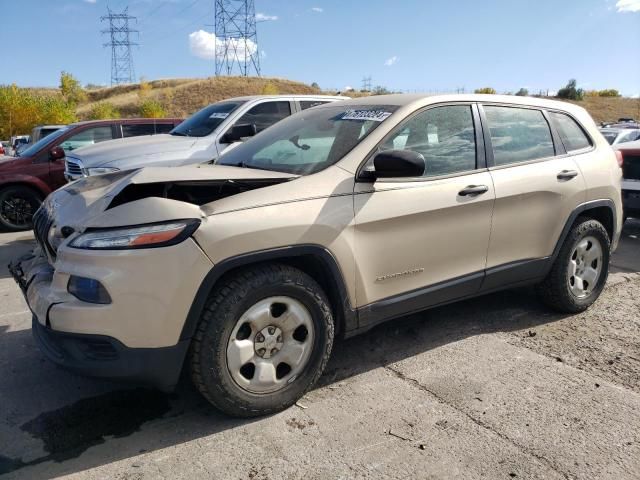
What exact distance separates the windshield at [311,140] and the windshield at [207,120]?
3.20 m

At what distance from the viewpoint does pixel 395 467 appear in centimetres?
249

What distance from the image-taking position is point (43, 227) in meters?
3.18

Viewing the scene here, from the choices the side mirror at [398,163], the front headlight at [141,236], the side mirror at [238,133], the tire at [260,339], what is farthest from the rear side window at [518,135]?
the side mirror at [238,133]

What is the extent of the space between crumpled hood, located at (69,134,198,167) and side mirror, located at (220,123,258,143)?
1.30 ft

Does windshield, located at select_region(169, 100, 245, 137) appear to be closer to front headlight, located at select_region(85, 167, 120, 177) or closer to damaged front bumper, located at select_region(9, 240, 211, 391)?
front headlight, located at select_region(85, 167, 120, 177)

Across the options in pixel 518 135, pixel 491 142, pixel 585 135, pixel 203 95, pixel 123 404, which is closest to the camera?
pixel 123 404

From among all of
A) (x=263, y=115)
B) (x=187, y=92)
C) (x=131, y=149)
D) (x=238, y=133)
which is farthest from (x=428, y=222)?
(x=187, y=92)

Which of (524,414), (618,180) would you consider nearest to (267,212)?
(524,414)

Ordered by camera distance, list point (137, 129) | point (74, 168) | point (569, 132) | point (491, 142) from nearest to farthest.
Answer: point (491, 142) → point (569, 132) → point (74, 168) → point (137, 129)

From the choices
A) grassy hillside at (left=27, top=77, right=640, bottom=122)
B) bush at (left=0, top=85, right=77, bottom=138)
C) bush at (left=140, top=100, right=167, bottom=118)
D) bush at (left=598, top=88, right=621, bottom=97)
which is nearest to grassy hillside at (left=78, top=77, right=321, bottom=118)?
grassy hillside at (left=27, top=77, right=640, bottom=122)

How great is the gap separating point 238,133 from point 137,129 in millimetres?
3975

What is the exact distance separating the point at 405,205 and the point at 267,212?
36.1 inches

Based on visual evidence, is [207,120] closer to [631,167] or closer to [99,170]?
[99,170]

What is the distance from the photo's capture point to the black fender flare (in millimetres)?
2572
